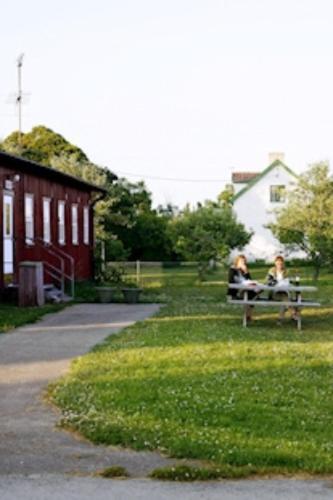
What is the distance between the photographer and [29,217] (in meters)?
27.2

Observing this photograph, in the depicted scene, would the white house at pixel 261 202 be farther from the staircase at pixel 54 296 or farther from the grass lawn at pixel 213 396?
the grass lawn at pixel 213 396

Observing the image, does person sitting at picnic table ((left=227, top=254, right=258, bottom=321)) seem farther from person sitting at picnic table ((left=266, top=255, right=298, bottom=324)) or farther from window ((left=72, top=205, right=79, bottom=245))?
window ((left=72, top=205, right=79, bottom=245))

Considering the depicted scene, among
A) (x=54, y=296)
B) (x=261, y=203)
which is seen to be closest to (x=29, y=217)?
(x=54, y=296)

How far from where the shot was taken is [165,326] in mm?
17094

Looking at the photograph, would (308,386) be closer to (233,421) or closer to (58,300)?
(233,421)

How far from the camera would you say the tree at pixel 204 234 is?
1586 inches

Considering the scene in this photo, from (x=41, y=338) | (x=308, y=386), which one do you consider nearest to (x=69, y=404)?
(x=308, y=386)

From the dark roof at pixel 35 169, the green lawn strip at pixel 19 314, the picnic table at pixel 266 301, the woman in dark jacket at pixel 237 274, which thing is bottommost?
the green lawn strip at pixel 19 314

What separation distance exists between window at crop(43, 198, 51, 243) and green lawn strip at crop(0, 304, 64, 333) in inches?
256

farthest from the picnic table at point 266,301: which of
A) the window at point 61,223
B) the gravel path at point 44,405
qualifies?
the window at point 61,223

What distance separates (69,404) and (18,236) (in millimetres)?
16896

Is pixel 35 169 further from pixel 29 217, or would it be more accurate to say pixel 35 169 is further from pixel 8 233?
pixel 8 233

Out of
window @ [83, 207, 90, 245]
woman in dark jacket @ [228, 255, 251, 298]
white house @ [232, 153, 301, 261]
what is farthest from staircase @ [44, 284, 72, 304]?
white house @ [232, 153, 301, 261]

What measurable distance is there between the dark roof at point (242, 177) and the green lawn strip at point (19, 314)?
158 feet
